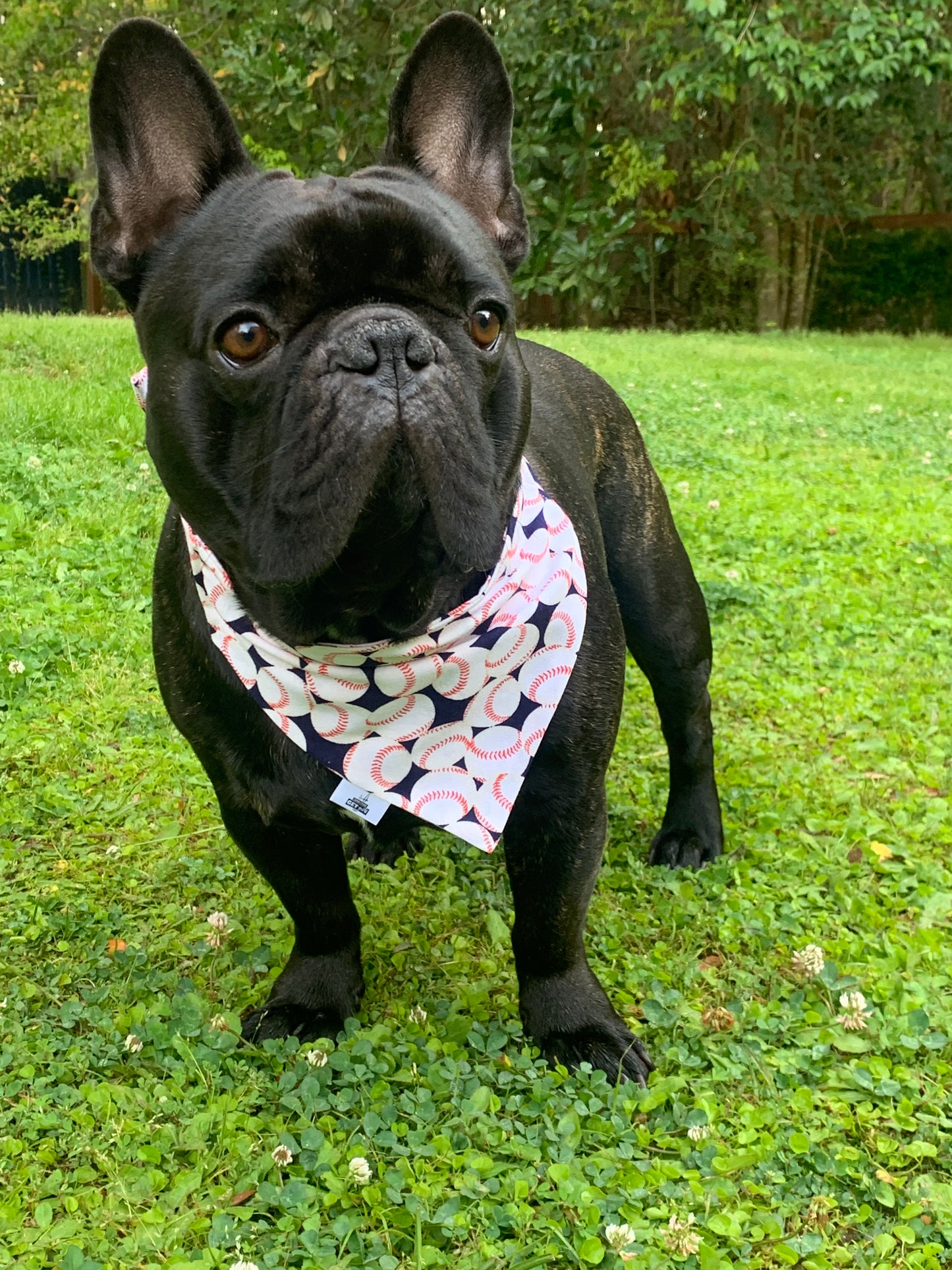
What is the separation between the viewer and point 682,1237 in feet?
6.83

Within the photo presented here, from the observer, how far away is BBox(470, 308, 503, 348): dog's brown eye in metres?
2.20

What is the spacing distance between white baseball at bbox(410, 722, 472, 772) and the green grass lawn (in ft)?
2.02

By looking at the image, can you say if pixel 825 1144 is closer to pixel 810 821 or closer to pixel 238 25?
pixel 810 821

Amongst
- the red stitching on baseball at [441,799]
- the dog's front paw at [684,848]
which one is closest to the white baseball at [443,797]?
the red stitching on baseball at [441,799]

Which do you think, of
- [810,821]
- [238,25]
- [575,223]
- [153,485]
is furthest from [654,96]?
[810,821]

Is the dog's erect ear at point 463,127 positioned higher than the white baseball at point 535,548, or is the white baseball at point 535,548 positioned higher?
the dog's erect ear at point 463,127

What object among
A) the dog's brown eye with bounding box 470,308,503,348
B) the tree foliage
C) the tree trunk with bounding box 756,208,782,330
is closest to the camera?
the dog's brown eye with bounding box 470,308,503,348

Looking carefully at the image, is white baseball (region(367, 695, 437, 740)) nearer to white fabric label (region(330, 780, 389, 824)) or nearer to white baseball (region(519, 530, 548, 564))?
white fabric label (region(330, 780, 389, 824))

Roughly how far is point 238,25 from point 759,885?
12.4 metres

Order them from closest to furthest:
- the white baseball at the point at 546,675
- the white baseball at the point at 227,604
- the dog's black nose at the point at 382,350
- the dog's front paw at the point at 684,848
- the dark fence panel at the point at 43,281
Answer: the dog's black nose at the point at 382,350 → the white baseball at the point at 227,604 → the white baseball at the point at 546,675 → the dog's front paw at the point at 684,848 → the dark fence panel at the point at 43,281

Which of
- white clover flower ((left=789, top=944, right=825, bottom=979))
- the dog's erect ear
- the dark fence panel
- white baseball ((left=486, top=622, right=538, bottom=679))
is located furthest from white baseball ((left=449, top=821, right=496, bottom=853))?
the dark fence panel

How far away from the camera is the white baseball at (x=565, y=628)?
2512 mm

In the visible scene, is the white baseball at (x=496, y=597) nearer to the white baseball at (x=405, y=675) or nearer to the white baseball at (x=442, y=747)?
the white baseball at (x=405, y=675)

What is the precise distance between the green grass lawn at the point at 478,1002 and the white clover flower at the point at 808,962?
25mm
